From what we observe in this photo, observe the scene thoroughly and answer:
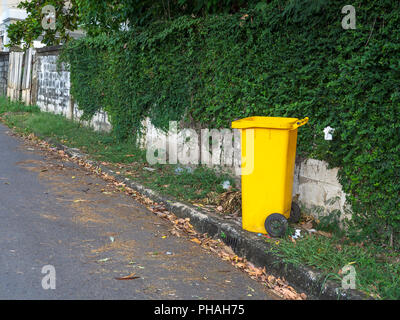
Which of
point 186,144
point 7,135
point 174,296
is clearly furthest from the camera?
point 7,135

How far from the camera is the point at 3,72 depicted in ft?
69.5

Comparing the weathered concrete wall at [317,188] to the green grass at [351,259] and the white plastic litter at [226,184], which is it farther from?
the white plastic litter at [226,184]

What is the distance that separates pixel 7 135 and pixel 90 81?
2.62 m

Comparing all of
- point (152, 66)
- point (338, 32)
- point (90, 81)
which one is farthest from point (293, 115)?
point (90, 81)

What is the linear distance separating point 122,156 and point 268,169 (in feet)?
15.6

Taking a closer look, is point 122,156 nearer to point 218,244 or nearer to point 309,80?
point 218,244

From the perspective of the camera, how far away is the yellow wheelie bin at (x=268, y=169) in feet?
15.4

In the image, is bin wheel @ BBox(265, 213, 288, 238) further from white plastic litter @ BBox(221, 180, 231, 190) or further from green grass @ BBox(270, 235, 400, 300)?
white plastic litter @ BBox(221, 180, 231, 190)

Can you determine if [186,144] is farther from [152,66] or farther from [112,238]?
[112,238]

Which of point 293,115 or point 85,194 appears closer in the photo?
point 293,115

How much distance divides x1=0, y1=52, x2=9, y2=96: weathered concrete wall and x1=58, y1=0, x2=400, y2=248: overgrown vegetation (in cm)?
1405

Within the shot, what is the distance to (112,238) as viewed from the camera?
4703 mm

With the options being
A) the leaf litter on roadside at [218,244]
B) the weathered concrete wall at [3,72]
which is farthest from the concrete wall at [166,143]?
the weathered concrete wall at [3,72]

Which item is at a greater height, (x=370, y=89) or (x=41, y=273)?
(x=370, y=89)
